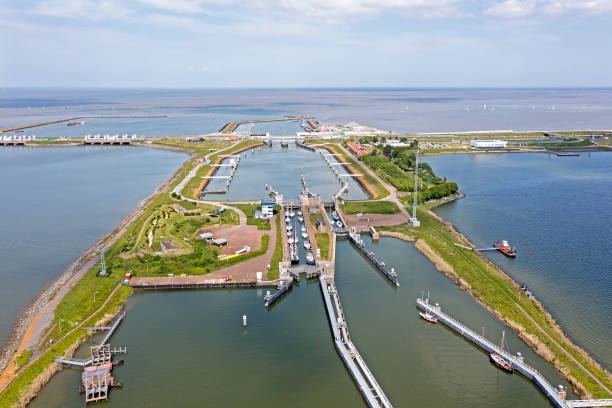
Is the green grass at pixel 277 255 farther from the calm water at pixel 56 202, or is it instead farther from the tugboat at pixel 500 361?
the calm water at pixel 56 202

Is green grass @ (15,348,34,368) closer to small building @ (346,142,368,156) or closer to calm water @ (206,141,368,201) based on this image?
calm water @ (206,141,368,201)

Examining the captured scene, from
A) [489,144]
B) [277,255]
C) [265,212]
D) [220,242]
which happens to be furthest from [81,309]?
[489,144]

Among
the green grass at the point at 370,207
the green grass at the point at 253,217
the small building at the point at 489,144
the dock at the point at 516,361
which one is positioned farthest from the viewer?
the small building at the point at 489,144

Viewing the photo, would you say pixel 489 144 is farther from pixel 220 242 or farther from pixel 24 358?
pixel 24 358

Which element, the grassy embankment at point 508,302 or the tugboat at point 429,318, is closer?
the grassy embankment at point 508,302

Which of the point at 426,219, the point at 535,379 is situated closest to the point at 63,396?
the point at 535,379

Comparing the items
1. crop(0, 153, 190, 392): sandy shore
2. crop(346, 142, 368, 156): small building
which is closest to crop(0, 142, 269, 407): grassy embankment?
crop(0, 153, 190, 392): sandy shore

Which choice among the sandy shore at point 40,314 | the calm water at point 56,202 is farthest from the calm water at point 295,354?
the calm water at point 56,202
